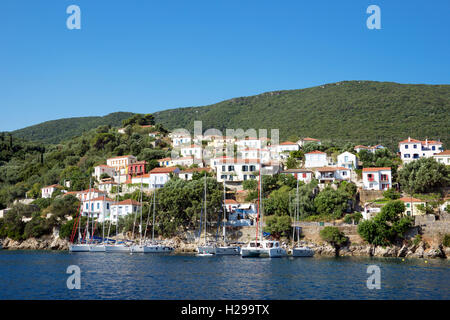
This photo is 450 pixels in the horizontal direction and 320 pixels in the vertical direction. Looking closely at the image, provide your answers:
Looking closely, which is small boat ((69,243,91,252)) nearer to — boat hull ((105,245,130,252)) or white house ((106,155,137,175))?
boat hull ((105,245,130,252))

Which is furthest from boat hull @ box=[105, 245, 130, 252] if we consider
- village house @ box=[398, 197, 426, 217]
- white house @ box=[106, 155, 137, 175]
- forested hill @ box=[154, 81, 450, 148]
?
forested hill @ box=[154, 81, 450, 148]

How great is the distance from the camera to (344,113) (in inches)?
4557

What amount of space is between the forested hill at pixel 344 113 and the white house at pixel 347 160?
929 inches

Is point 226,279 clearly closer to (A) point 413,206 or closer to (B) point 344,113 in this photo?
(A) point 413,206

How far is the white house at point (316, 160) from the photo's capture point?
66312 millimetres

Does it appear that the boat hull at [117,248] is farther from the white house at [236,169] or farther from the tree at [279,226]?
the white house at [236,169]

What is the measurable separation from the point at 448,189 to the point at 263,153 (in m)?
27.0

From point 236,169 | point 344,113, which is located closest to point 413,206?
point 236,169

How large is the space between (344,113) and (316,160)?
53.3m

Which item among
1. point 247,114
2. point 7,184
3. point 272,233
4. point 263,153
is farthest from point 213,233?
point 247,114

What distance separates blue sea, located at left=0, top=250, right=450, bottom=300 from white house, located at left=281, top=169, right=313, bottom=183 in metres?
22.0

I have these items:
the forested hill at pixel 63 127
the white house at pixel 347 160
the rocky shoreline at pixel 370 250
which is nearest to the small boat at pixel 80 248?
the rocky shoreline at pixel 370 250

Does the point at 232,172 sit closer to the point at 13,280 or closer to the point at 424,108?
the point at 13,280

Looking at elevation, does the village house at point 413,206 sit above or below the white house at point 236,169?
below
